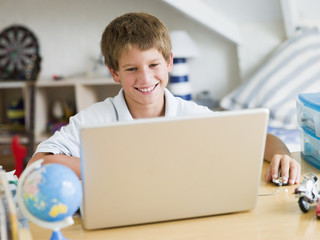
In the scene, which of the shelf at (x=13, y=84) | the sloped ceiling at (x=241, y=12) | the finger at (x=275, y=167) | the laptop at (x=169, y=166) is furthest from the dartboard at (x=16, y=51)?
the laptop at (x=169, y=166)

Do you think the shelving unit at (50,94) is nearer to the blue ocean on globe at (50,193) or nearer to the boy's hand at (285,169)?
the boy's hand at (285,169)

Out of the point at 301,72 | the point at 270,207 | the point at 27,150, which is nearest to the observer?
the point at 270,207

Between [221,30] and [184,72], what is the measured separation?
36 cm

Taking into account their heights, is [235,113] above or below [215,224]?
above

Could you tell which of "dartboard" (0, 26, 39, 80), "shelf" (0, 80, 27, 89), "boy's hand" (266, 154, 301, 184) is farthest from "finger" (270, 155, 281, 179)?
"dartboard" (0, 26, 39, 80)

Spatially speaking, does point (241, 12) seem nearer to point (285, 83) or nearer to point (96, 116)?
point (285, 83)

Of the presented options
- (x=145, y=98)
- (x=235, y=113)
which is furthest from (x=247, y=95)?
(x=235, y=113)

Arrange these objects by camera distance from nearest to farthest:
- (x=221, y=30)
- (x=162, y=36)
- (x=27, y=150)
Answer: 1. (x=162, y=36)
2. (x=221, y=30)
3. (x=27, y=150)

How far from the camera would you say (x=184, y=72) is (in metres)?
3.05

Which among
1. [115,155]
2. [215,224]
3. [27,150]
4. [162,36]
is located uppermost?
[162,36]

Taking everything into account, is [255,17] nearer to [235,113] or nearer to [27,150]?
[27,150]

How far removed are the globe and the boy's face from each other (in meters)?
0.54

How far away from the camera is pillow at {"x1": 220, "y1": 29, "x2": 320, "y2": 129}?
245 cm

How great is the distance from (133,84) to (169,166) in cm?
50
